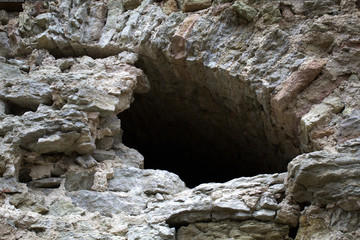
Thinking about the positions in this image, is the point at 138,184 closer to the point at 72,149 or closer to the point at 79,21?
the point at 72,149

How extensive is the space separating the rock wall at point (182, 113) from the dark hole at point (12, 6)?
12cm

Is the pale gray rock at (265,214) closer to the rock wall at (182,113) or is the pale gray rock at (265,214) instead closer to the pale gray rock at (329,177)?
the rock wall at (182,113)

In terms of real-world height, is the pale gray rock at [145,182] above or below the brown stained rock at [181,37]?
below

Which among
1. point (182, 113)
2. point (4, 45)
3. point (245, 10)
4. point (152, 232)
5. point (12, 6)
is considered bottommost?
point (152, 232)

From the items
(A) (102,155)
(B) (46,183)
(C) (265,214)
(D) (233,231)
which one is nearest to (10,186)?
(B) (46,183)

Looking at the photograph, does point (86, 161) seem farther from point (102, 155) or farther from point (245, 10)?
point (245, 10)

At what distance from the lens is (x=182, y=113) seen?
585 cm

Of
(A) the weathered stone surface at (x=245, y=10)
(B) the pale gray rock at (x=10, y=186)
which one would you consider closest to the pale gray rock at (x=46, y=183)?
(B) the pale gray rock at (x=10, y=186)

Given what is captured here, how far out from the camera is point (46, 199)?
3666mm

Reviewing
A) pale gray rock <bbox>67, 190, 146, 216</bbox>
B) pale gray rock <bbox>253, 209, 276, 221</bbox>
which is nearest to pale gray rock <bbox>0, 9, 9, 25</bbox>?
pale gray rock <bbox>67, 190, 146, 216</bbox>

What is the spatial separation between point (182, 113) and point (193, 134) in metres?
0.46

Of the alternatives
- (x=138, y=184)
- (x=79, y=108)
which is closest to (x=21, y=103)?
(x=79, y=108)

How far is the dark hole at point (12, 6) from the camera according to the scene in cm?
613

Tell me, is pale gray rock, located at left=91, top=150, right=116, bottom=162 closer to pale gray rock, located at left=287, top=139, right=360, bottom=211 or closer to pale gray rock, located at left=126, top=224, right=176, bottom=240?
pale gray rock, located at left=126, top=224, right=176, bottom=240
